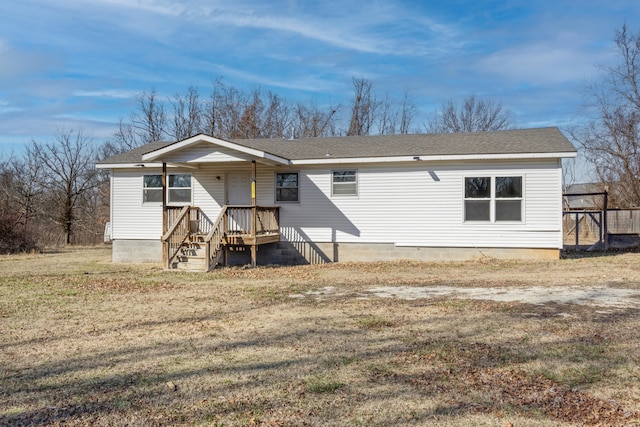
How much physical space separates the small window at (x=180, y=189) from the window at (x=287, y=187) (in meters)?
2.95

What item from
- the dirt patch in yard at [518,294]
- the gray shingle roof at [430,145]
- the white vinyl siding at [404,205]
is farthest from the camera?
the gray shingle roof at [430,145]

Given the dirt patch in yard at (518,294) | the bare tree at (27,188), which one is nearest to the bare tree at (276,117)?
the bare tree at (27,188)

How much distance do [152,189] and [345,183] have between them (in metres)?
6.33

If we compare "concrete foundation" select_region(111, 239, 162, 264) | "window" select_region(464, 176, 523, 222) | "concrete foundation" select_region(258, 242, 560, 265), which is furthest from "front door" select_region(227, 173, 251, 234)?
"window" select_region(464, 176, 523, 222)

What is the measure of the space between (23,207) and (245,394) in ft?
89.3

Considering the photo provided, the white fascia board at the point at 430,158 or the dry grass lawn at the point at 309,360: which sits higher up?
the white fascia board at the point at 430,158

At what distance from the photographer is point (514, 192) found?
14227 mm

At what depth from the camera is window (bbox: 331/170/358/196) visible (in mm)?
15266

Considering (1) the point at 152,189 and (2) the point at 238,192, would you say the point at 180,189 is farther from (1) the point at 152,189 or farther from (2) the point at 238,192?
(2) the point at 238,192

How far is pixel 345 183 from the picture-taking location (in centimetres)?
1532

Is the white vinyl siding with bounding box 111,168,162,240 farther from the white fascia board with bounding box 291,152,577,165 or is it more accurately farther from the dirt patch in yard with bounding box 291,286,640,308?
the dirt patch in yard with bounding box 291,286,640,308

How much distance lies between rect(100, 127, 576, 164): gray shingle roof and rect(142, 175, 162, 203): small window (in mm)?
747

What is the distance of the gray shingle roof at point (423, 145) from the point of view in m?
14.2

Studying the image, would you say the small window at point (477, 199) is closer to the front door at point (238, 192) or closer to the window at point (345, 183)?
the window at point (345, 183)
